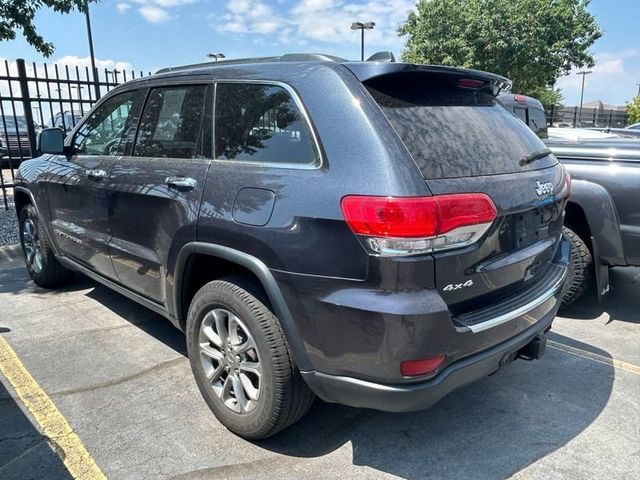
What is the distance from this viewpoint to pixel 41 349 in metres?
3.64

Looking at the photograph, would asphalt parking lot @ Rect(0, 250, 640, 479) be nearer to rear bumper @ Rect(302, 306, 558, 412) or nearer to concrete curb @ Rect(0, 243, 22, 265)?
rear bumper @ Rect(302, 306, 558, 412)

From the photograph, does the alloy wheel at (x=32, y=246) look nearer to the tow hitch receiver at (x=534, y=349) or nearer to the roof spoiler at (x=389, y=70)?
the roof spoiler at (x=389, y=70)

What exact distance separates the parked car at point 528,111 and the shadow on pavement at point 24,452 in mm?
6840

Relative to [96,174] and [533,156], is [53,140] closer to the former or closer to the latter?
[96,174]

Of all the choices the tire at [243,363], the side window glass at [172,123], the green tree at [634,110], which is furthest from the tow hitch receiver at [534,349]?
the green tree at [634,110]

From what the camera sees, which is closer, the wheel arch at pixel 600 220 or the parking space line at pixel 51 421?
the parking space line at pixel 51 421

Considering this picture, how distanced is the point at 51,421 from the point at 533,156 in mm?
2939

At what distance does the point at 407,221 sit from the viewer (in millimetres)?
1943

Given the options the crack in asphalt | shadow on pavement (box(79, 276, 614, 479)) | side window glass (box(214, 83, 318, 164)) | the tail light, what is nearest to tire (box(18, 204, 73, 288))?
the crack in asphalt

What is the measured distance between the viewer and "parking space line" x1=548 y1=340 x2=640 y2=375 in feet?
11.2

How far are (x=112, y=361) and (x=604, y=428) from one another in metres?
3.03

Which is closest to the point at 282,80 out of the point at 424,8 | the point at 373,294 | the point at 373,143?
the point at 373,143

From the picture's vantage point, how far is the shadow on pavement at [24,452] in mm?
2355

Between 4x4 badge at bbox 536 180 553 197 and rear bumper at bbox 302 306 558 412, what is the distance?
0.76 m
